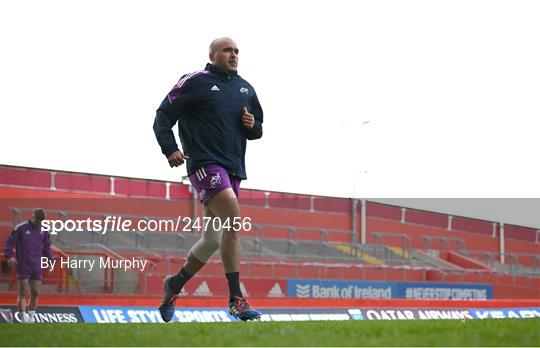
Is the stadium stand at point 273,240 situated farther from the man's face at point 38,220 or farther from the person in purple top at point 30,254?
the man's face at point 38,220

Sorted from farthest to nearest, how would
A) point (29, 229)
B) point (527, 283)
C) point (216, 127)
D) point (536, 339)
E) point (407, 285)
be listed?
point (527, 283) < point (407, 285) < point (29, 229) < point (216, 127) < point (536, 339)

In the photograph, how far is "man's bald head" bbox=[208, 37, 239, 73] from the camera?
327 inches

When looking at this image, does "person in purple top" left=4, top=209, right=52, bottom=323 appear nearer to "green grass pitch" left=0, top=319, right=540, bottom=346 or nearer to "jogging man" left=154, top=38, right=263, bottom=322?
"jogging man" left=154, top=38, right=263, bottom=322

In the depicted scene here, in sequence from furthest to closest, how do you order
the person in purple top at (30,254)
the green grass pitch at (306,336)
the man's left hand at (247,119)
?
the person in purple top at (30,254)
the man's left hand at (247,119)
the green grass pitch at (306,336)

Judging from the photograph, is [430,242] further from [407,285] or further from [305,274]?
[305,274]

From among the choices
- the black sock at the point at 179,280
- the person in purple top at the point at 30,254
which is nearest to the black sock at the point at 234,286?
the black sock at the point at 179,280

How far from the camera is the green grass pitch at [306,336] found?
5.36 metres

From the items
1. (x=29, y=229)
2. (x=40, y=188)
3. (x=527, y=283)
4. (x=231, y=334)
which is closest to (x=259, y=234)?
(x=40, y=188)

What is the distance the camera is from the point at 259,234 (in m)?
29.0

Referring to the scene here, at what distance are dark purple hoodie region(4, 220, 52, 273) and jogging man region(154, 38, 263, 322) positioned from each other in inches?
355

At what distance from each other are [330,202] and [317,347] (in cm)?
3124

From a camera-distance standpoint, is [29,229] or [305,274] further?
[305,274]

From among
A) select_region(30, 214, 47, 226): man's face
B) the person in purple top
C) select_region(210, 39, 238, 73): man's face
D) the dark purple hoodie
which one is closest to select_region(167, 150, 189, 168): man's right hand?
select_region(210, 39, 238, 73): man's face

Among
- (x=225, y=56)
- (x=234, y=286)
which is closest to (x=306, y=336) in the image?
(x=234, y=286)
